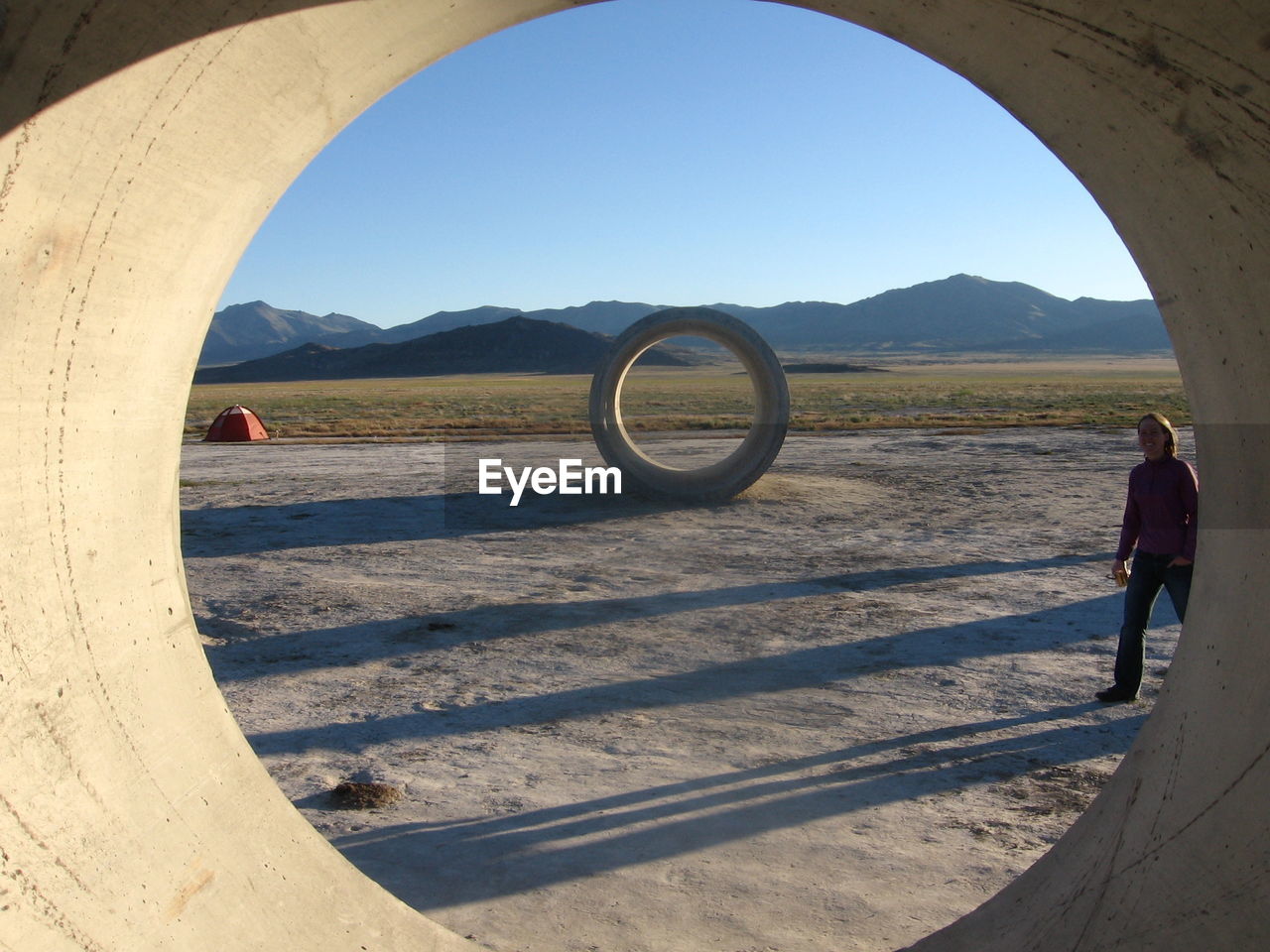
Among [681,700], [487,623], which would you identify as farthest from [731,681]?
[487,623]

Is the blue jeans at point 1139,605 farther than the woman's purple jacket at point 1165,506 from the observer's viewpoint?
Yes

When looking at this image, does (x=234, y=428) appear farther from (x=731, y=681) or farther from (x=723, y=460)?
(x=731, y=681)

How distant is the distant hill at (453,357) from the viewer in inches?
5561

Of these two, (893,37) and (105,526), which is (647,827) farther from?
(893,37)

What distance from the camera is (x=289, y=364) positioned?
14688cm

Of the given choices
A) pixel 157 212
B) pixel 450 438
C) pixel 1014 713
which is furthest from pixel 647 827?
pixel 450 438

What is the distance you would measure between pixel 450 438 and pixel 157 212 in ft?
72.3

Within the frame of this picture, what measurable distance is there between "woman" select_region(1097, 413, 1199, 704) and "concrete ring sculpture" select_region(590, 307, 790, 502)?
23.6 ft

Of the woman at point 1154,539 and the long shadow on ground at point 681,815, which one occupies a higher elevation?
the woman at point 1154,539

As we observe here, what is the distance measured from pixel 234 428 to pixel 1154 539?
2168cm

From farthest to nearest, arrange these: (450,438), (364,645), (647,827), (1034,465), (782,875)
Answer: (450,438) < (1034,465) < (364,645) < (647,827) < (782,875)

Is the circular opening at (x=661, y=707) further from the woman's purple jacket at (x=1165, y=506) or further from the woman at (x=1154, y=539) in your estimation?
the woman's purple jacket at (x=1165, y=506)

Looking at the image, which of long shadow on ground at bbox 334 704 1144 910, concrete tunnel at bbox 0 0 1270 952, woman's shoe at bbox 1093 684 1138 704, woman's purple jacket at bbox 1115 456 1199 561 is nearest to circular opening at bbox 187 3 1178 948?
long shadow on ground at bbox 334 704 1144 910

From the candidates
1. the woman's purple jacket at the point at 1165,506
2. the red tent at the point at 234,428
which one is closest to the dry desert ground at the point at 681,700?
the woman's purple jacket at the point at 1165,506
